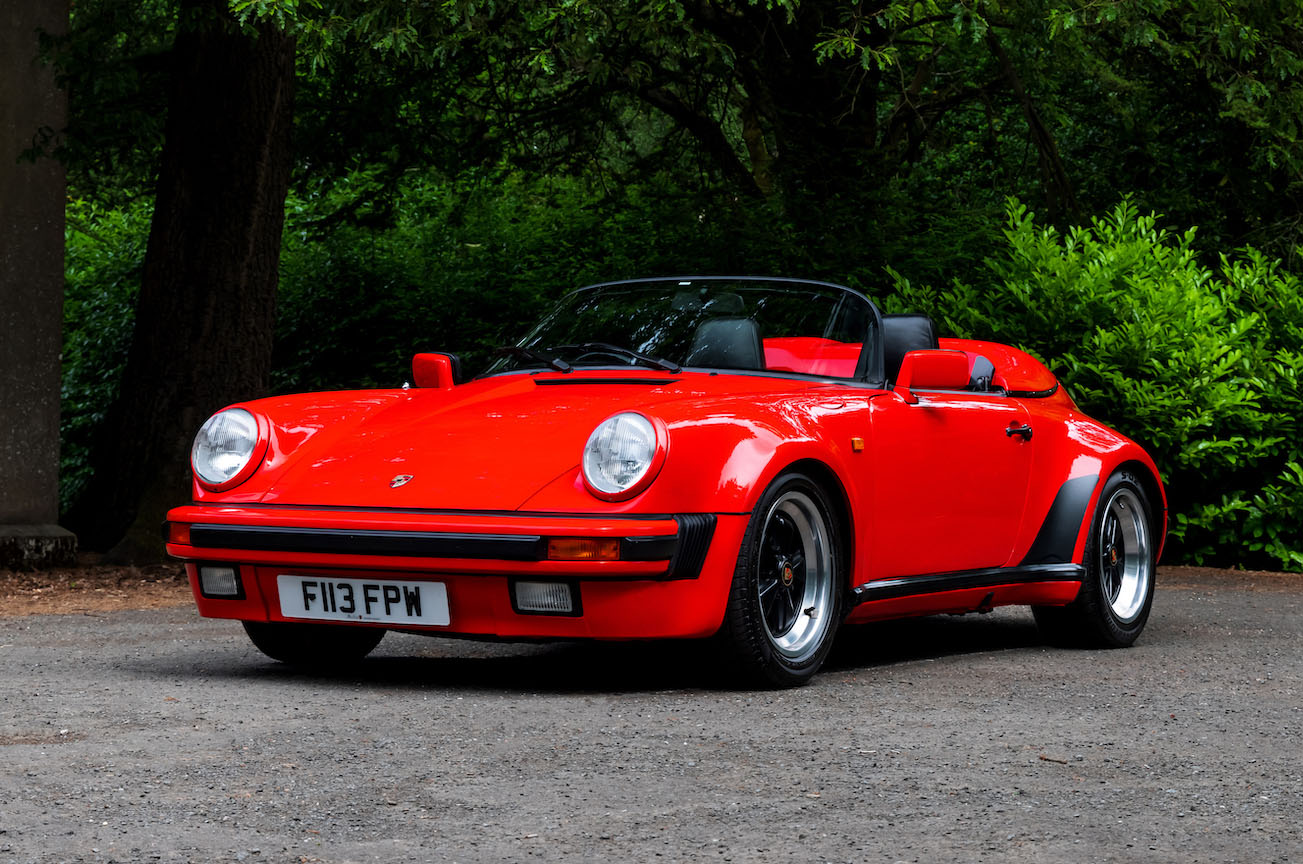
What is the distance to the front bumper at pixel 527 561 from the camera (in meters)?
5.13

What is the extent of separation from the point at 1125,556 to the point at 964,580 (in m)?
1.18

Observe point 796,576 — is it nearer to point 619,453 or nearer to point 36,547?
point 619,453

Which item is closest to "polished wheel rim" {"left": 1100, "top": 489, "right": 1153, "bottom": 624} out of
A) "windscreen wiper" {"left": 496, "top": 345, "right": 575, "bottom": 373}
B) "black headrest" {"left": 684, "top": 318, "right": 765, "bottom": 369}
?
"black headrest" {"left": 684, "top": 318, "right": 765, "bottom": 369}

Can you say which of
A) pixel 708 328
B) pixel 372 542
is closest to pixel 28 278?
pixel 708 328

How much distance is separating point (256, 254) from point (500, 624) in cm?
622

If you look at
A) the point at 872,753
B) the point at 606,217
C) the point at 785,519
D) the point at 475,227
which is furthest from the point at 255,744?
the point at 475,227

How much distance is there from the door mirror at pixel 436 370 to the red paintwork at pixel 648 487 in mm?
28

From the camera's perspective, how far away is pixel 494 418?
577cm

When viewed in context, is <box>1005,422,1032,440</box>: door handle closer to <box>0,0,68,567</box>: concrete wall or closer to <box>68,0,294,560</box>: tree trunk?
<box>68,0,294,560</box>: tree trunk

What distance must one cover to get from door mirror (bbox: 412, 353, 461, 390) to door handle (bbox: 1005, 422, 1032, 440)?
2.13 metres

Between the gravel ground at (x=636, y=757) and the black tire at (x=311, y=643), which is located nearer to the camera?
the gravel ground at (x=636, y=757)

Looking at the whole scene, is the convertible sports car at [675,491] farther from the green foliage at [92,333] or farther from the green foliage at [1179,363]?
the green foliage at [92,333]

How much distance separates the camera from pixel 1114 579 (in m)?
7.25

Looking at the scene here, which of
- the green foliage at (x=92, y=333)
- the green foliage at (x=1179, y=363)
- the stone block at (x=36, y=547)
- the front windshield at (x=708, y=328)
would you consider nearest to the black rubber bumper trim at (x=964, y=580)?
the front windshield at (x=708, y=328)
